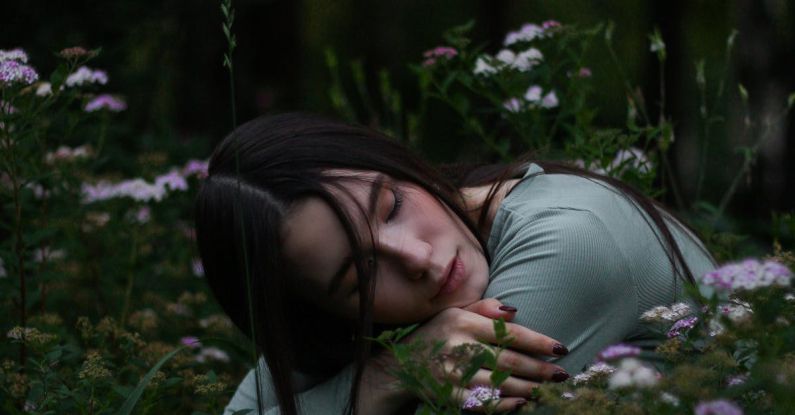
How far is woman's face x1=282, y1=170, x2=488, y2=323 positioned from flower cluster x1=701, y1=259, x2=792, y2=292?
2.01 ft

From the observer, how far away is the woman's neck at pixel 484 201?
2.03 meters

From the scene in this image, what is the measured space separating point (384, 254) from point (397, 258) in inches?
0.9

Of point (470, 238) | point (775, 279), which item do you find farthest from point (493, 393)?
point (470, 238)

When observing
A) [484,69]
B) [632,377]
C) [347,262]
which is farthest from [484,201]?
[632,377]

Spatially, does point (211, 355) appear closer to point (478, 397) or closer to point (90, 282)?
point (90, 282)

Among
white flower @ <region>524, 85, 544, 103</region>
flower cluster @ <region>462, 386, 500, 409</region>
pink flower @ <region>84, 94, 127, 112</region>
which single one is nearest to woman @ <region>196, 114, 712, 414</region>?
flower cluster @ <region>462, 386, 500, 409</region>

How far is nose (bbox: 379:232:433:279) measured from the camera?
1.72 m

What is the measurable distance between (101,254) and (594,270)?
2.17m

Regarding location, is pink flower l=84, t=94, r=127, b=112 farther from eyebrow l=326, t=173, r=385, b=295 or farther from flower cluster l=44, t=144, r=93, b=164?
eyebrow l=326, t=173, r=385, b=295

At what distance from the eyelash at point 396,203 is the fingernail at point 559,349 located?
365mm

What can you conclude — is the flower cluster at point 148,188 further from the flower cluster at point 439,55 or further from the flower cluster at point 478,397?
the flower cluster at point 478,397

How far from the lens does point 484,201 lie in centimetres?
206

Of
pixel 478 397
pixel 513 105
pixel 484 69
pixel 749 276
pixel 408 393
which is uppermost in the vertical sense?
pixel 484 69

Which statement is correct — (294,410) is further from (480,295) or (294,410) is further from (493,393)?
(493,393)
